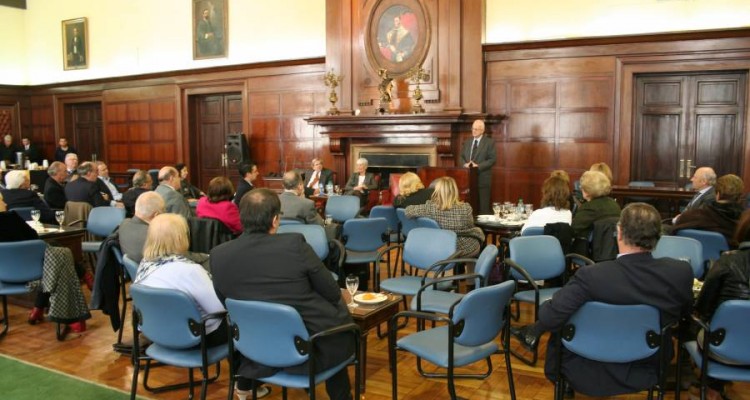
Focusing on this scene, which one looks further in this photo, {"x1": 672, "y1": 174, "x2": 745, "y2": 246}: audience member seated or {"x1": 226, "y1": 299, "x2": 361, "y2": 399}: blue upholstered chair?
{"x1": 672, "y1": 174, "x2": 745, "y2": 246}: audience member seated

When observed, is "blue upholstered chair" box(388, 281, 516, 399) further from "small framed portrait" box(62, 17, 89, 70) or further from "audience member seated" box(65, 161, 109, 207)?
"small framed portrait" box(62, 17, 89, 70)

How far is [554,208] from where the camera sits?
5.52 metres

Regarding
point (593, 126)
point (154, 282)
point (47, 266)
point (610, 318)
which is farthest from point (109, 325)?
point (593, 126)

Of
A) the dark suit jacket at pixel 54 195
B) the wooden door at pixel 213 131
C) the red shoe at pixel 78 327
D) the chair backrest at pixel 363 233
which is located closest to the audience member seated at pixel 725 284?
the chair backrest at pixel 363 233

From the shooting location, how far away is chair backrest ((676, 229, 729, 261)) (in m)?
5.05

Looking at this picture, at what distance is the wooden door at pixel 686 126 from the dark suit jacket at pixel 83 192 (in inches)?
314

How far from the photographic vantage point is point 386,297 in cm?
379

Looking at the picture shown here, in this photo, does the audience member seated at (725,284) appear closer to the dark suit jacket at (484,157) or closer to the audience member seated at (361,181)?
the dark suit jacket at (484,157)

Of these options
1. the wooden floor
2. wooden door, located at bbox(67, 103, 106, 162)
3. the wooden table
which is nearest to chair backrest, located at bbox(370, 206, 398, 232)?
the wooden floor

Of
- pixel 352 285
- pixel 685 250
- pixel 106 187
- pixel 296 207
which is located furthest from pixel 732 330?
pixel 106 187

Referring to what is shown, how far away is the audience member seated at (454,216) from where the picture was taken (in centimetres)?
552

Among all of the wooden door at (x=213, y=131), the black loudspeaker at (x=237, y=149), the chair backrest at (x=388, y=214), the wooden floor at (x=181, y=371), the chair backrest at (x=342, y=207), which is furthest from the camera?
the wooden door at (x=213, y=131)

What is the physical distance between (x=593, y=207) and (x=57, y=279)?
15.0ft

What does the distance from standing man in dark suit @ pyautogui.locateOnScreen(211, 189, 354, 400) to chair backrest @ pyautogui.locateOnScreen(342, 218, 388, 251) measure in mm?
2778
